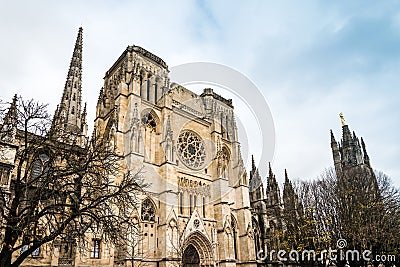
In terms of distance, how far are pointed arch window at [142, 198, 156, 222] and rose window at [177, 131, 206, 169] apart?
5.64 m

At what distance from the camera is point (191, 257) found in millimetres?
22250

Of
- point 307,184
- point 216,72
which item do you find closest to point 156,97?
point 216,72

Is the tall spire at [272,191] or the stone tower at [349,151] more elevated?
the stone tower at [349,151]

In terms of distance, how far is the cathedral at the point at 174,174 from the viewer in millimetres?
19422

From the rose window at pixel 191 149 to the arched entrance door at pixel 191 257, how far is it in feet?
22.6

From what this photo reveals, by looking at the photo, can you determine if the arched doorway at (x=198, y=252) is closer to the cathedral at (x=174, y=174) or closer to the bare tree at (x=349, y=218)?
the cathedral at (x=174, y=174)

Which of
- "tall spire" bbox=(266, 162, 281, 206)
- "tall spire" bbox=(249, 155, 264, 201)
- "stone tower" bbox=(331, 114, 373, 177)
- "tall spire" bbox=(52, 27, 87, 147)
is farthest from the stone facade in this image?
"stone tower" bbox=(331, 114, 373, 177)

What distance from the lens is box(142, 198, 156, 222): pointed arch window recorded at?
803 inches

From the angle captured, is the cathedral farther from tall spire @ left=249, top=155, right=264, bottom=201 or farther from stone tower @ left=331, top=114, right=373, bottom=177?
stone tower @ left=331, top=114, right=373, bottom=177

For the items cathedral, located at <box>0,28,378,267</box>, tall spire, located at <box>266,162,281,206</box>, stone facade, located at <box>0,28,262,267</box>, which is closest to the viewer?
stone facade, located at <box>0,28,262,267</box>

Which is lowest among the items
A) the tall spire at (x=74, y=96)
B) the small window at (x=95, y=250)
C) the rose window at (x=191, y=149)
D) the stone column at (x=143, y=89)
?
the small window at (x=95, y=250)

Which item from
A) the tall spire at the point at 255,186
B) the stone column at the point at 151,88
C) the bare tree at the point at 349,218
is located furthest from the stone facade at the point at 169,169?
the bare tree at the point at 349,218

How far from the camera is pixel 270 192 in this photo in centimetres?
3712

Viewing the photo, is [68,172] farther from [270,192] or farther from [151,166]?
[270,192]
